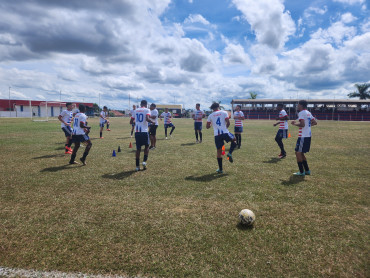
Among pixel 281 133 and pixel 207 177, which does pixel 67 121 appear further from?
pixel 281 133

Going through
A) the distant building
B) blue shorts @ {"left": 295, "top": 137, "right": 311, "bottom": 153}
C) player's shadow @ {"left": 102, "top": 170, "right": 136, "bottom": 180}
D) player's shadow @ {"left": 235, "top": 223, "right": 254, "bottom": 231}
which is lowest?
player's shadow @ {"left": 235, "top": 223, "right": 254, "bottom": 231}

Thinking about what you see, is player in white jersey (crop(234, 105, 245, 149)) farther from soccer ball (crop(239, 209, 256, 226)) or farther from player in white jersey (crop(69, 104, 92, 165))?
soccer ball (crop(239, 209, 256, 226))

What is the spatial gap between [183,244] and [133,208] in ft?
5.57

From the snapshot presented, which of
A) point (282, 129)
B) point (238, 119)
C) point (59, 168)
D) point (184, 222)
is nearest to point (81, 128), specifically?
point (59, 168)

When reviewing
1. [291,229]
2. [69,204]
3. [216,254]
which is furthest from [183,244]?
[69,204]

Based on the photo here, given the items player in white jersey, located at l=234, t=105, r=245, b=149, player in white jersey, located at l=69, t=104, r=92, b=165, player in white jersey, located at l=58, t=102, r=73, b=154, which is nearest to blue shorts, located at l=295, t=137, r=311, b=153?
player in white jersey, located at l=234, t=105, r=245, b=149

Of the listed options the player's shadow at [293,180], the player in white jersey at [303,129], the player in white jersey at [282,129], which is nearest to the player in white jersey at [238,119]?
the player in white jersey at [282,129]

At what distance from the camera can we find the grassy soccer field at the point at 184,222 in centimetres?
303

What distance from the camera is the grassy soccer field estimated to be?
3031 mm

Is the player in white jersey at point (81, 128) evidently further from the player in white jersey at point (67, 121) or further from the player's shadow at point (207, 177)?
the player's shadow at point (207, 177)

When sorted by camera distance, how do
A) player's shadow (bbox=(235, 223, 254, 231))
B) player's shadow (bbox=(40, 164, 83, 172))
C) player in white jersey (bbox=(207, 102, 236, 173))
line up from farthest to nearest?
player's shadow (bbox=(40, 164, 83, 172)) < player in white jersey (bbox=(207, 102, 236, 173)) < player's shadow (bbox=(235, 223, 254, 231))

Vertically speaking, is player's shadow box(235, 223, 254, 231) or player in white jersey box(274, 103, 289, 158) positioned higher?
player in white jersey box(274, 103, 289, 158)

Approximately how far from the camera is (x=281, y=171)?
773 cm

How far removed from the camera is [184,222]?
13.5ft
